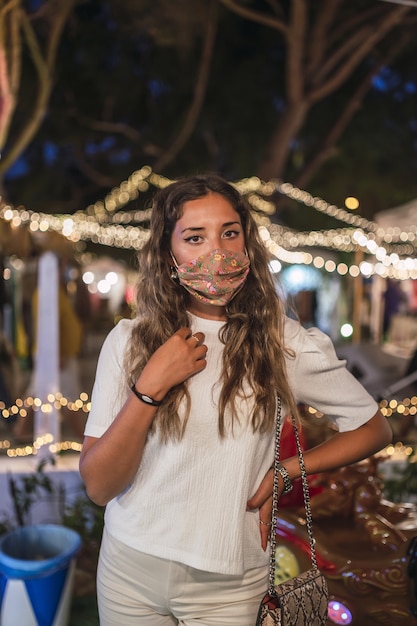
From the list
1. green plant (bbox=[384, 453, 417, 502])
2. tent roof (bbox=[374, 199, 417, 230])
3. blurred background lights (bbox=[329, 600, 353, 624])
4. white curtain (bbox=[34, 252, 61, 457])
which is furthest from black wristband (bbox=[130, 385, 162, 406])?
tent roof (bbox=[374, 199, 417, 230])

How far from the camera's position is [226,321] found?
5.41 ft

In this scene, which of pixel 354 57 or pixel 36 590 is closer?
pixel 36 590

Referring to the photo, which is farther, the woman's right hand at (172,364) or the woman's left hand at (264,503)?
the woman's left hand at (264,503)

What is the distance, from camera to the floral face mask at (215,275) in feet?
5.15

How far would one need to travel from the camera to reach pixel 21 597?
2.46 metres

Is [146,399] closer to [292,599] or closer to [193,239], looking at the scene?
[193,239]

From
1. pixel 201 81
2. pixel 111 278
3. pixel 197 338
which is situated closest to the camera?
pixel 197 338

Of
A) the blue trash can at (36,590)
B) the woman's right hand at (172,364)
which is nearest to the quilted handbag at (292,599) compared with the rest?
the woman's right hand at (172,364)

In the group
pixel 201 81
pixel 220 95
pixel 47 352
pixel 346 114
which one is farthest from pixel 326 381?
pixel 220 95

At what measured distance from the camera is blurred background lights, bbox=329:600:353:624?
2277mm

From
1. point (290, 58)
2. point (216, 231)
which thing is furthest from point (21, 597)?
point (290, 58)

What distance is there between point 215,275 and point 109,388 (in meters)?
0.41

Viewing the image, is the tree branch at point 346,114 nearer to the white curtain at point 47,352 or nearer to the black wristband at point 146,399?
the white curtain at point 47,352

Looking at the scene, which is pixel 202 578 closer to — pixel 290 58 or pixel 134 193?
pixel 290 58
